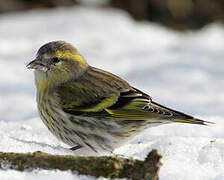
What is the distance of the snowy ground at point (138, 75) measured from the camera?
434 cm

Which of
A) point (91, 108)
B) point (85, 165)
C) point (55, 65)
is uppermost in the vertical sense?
point (55, 65)

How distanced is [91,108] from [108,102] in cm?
17

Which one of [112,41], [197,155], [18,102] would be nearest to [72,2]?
[112,41]

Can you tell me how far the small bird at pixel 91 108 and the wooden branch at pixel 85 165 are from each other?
44.1 inches

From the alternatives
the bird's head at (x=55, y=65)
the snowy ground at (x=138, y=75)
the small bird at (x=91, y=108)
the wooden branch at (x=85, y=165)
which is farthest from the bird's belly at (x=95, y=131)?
the wooden branch at (x=85, y=165)

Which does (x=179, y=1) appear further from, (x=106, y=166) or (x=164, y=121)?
(x=106, y=166)

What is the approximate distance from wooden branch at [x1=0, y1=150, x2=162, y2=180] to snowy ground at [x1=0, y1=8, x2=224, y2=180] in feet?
0.22

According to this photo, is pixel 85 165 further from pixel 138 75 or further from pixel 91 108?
pixel 138 75

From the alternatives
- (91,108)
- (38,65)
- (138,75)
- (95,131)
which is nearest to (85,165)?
(95,131)

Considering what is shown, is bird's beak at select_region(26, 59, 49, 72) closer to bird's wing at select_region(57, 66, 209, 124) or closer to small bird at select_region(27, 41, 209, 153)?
small bird at select_region(27, 41, 209, 153)

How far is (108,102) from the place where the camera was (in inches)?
187

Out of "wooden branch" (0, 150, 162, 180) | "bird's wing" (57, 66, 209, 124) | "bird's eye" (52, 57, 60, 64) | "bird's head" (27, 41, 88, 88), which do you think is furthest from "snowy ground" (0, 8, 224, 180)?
"bird's eye" (52, 57, 60, 64)

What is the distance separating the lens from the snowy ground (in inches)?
171

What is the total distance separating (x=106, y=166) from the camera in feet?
11.2
